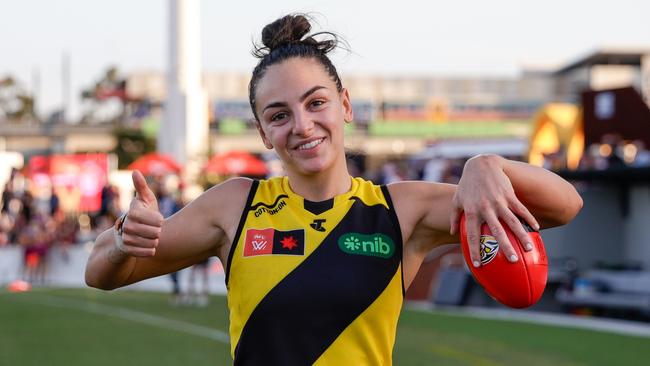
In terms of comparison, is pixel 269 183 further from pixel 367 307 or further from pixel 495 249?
pixel 495 249

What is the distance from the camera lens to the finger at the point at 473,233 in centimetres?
296

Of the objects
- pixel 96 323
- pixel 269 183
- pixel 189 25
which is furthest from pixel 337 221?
pixel 189 25

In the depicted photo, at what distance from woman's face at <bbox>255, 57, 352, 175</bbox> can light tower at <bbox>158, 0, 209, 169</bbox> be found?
138 ft

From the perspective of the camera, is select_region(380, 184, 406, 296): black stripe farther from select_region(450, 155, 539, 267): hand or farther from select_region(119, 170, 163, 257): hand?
select_region(119, 170, 163, 257): hand

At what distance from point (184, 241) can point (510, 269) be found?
104 cm

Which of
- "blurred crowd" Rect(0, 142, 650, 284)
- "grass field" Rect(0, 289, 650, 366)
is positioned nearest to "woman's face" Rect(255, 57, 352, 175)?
"grass field" Rect(0, 289, 650, 366)

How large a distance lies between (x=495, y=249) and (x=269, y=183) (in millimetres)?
844

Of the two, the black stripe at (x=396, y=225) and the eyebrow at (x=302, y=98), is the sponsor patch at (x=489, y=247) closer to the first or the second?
the black stripe at (x=396, y=225)

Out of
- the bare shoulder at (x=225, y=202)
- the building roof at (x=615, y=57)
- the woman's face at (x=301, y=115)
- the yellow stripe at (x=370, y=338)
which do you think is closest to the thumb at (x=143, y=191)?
the bare shoulder at (x=225, y=202)

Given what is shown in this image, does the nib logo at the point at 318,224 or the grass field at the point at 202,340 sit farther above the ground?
the nib logo at the point at 318,224

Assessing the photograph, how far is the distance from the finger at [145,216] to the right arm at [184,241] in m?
0.22

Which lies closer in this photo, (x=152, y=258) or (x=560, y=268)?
(x=152, y=258)

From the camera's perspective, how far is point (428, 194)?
3.47 m

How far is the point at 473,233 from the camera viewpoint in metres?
2.96
